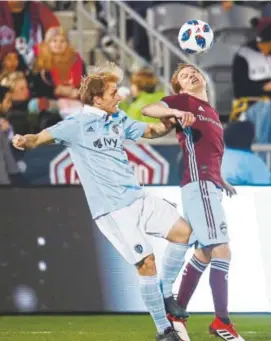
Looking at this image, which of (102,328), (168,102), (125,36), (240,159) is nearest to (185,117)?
(168,102)

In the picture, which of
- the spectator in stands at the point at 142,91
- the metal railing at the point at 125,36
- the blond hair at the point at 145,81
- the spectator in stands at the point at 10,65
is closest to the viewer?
the spectator in stands at the point at 142,91

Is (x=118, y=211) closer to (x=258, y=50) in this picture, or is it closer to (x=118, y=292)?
(x=118, y=292)

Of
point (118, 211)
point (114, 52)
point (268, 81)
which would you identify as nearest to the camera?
point (118, 211)

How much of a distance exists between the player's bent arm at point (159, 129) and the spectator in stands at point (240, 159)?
2567 mm

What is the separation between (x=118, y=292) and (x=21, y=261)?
0.87 meters

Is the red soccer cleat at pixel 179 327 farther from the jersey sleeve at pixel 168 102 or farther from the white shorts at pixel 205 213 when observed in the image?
the jersey sleeve at pixel 168 102

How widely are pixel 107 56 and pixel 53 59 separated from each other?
1.74 metres

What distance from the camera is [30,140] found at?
834 centimetres

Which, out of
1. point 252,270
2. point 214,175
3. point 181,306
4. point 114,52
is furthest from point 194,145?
point 114,52

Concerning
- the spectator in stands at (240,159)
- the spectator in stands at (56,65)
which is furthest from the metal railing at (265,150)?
the spectator in stands at (56,65)

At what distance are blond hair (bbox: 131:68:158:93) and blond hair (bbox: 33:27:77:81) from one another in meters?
0.81

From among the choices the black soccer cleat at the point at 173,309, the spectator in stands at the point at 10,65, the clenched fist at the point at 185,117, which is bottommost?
the black soccer cleat at the point at 173,309

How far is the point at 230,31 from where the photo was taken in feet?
57.0

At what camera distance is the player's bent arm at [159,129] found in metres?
8.73
